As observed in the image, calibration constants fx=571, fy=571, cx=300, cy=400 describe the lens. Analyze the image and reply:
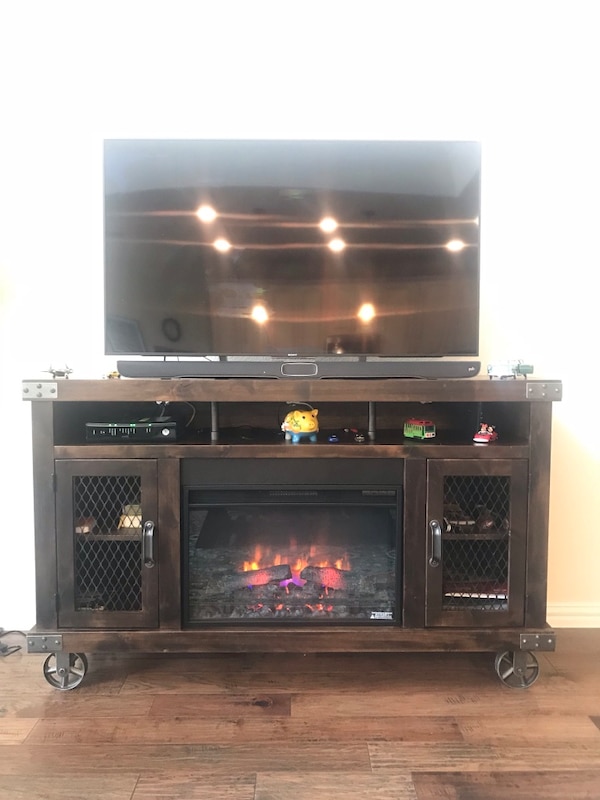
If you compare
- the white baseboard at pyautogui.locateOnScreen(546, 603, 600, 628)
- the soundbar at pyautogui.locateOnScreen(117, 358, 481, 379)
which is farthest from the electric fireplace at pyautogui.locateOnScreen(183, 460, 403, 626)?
the white baseboard at pyautogui.locateOnScreen(546, 603, 600, 628)

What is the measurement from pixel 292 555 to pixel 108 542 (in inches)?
21.2

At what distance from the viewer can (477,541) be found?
66.2 inches

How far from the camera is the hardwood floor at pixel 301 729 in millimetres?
1259

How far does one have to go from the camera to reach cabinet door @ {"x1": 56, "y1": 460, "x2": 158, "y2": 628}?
158cm

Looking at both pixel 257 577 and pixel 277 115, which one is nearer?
pixel 257 577

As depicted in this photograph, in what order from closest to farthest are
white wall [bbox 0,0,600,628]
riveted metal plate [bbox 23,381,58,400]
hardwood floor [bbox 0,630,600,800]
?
hardwood floor [bbox 0,630,600,800]
riveted metal plate [bbox 23,381,58,400]
white wall [bbox 0,0,600,628]

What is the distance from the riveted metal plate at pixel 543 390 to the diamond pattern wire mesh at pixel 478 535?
0.81 ft

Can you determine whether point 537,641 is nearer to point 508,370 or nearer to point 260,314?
point 508,370

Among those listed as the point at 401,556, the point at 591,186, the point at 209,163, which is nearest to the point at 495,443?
the point at 401,556

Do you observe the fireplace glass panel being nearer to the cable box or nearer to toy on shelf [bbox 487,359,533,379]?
the cable box

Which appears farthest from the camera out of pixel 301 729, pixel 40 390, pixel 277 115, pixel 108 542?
pixel 277 115

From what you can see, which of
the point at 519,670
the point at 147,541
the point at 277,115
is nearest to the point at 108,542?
the point at 147,541

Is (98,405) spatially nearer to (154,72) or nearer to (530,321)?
(154,72)

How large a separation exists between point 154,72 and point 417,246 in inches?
42.6
